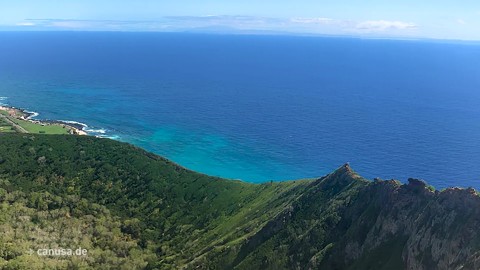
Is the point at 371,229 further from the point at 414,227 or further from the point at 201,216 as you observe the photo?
the point at 201,216

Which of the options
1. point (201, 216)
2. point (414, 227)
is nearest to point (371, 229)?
point (414, 227)

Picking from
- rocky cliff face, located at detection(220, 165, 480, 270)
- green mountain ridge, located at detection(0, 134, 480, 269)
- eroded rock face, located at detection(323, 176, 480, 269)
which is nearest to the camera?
eroded rock face, located at detection(323, 176, 480, 269)

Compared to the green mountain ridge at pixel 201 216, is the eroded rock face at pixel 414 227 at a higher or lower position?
higher

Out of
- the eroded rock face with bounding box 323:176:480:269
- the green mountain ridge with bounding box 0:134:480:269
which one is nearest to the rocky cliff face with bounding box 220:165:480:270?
the eroded rock face with bounding box 323:176:480:269

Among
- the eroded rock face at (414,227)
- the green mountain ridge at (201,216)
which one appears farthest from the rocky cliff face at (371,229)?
the green mountain ridge at (201,216)

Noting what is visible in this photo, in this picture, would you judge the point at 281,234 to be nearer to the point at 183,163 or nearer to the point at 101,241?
the point at 101,241

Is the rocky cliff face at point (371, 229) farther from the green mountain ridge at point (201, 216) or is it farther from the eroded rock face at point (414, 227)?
the green mountain ridge at point (201, 216)

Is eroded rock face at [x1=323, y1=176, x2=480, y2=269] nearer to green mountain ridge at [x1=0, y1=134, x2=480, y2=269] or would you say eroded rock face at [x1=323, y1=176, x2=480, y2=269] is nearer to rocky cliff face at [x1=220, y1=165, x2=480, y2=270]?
rocky cliff face at [x1=220, y1=165, x2=480, y2=270]

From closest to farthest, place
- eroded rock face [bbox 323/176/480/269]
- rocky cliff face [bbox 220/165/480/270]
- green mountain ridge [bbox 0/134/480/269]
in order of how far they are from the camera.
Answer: eroded rock face [bbox 323/176/480/269] < rocky cliff face [bbox 220/165/480/270] < green mountain ridge [bbox 0/134/480/269]

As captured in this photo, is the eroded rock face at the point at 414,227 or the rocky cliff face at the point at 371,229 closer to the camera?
the eroded rock face at the point at 414,227
